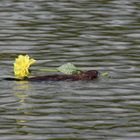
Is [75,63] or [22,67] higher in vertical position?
[22,67]

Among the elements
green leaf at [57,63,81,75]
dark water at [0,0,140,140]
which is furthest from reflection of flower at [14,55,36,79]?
green leaf at [57,63,81,75]

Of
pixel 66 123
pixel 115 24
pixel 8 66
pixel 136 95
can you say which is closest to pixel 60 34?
A: pixel 115 24

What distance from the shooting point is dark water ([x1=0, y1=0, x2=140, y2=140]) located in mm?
9617

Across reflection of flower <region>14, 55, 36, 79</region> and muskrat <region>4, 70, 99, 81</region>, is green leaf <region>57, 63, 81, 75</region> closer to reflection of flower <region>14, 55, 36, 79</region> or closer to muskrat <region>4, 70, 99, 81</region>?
muskrat <region>4, 70, 99, 81</region>

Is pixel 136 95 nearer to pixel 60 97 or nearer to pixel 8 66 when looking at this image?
pixel 60 97

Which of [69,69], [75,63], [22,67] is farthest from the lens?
[75,63]

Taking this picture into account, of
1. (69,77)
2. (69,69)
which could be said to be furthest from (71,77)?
(69,69)

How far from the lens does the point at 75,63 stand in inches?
527

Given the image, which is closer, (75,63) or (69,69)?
(69,69)

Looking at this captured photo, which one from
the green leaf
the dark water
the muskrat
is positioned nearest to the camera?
the dark water

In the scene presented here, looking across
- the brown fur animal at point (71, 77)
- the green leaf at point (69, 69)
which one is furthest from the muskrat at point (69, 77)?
the green leaf at point (69, 69)

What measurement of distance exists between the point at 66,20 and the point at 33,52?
3253 mm

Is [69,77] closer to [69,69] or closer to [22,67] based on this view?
[69,69]

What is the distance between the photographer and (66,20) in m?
17.4
